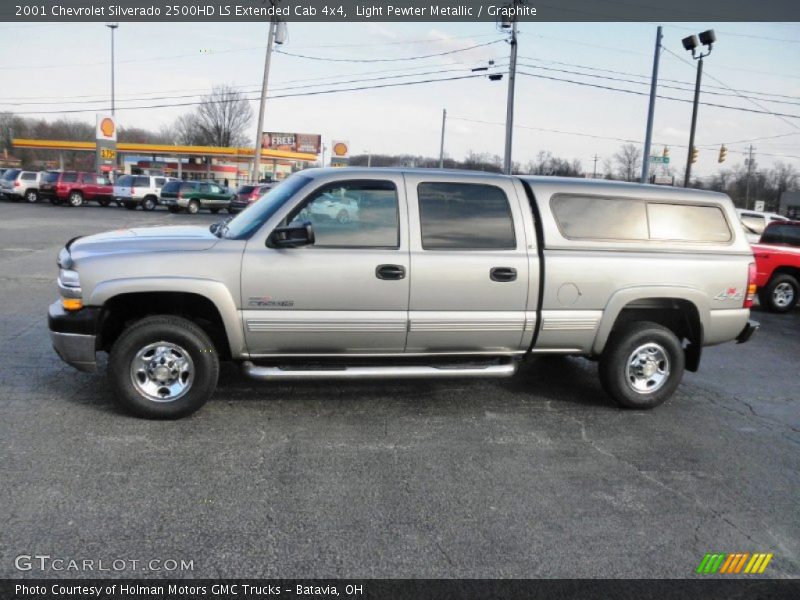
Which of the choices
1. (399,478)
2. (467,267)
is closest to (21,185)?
(467,267)

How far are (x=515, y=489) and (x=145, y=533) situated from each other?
6.90ft

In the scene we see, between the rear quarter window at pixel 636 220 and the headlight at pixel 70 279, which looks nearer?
the headlight at pixel 70 279

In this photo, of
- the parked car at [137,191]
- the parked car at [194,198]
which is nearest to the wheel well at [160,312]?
the parked car at [194,198]

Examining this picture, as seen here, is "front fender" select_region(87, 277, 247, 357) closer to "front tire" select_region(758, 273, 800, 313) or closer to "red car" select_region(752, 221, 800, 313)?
"red car" select_region(752, 221, 800, 313)

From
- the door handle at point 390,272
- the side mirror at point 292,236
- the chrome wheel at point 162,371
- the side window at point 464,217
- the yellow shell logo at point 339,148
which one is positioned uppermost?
the yellow shell logo at point 339,148

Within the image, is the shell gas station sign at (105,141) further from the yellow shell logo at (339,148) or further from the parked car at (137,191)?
the yellow shell logo at (339,148)

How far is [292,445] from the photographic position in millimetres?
4461

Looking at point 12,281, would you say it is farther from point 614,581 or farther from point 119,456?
point 614,581

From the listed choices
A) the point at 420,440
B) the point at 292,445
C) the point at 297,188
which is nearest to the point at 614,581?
the point at 420,440

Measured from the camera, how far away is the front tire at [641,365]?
546 centimetres

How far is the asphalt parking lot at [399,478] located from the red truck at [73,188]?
3151cm

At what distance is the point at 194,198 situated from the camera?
116 feet

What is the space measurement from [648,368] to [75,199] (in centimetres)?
3503

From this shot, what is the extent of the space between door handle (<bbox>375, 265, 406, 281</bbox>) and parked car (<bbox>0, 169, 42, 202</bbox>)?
3588 centimetres
